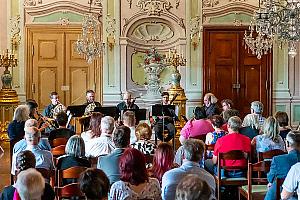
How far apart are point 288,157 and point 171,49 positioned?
8926 mm

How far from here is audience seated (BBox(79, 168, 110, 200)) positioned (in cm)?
351

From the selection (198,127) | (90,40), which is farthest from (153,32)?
(198,127)

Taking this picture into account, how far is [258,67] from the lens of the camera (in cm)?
1369

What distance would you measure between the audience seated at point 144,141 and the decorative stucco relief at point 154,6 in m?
7.58

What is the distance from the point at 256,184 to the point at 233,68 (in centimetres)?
762

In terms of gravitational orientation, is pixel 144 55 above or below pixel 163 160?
above

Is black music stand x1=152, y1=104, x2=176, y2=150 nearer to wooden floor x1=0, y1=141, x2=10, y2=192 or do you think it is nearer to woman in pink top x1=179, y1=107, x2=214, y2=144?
woman in pink top x1=179, y1=107, x2=214, y2=144

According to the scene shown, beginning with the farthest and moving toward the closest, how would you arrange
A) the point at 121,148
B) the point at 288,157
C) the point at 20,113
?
the point at 20,113
the point at 121,148
the point at 288,157

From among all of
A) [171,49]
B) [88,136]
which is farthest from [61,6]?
[88,136]

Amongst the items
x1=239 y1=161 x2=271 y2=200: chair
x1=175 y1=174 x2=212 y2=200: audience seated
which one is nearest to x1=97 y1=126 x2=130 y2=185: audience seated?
x1=239 y1=161 x2=271 y2=200: chair

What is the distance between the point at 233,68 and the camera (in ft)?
44.6

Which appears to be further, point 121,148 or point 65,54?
point 65,54

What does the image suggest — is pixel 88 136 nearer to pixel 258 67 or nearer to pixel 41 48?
pixel 41 48

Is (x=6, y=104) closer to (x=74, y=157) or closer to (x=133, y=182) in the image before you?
(x=74, y=157)
